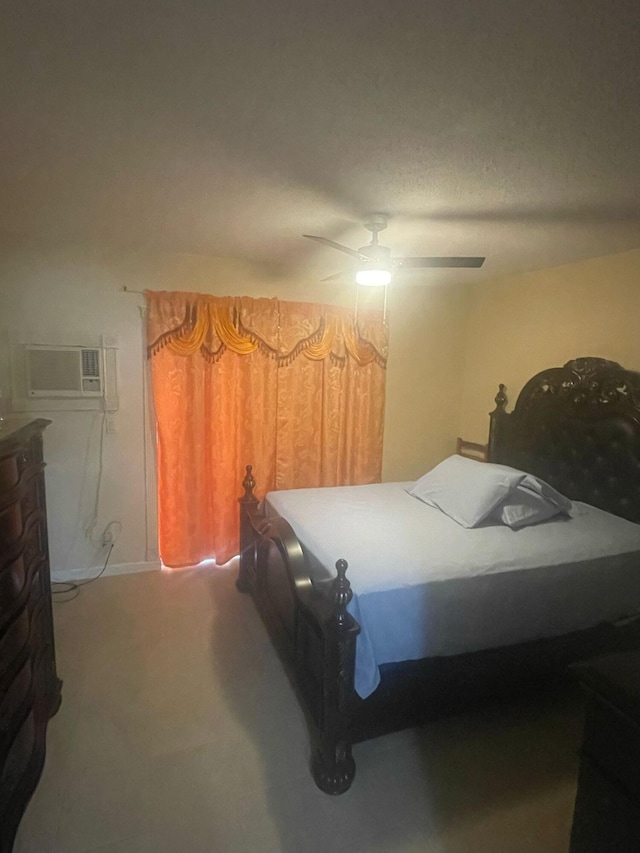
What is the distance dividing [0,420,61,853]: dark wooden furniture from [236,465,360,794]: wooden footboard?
104cm

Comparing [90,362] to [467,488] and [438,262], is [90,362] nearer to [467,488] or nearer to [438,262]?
[438,262]

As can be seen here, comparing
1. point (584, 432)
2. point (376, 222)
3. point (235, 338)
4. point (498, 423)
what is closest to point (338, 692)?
point (376, 222)

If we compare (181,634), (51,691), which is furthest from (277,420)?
(51,691)

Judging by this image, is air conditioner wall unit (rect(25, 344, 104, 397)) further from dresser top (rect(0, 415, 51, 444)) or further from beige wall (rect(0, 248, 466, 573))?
dresser top (rect(0, 415, 51, 444))

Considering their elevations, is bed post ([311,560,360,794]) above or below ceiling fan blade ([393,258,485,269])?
below

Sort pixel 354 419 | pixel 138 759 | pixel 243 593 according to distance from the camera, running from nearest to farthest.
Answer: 1. pixel 138 759
2. pixel 243 593
3. pixel 354 419

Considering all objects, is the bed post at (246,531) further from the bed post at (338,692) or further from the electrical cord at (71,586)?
the bed post at (338,692)

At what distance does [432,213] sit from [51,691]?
284 centimetres

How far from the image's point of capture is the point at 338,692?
1.71 meters

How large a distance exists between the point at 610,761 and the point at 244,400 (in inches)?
112

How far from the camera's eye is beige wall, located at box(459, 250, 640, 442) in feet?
9.00

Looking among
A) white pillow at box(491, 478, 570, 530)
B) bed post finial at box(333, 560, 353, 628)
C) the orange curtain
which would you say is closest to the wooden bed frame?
bed post finial at box(333, 560, 353, 628)

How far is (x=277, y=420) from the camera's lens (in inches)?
136

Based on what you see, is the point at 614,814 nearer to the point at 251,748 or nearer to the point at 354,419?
the point at 251,748
